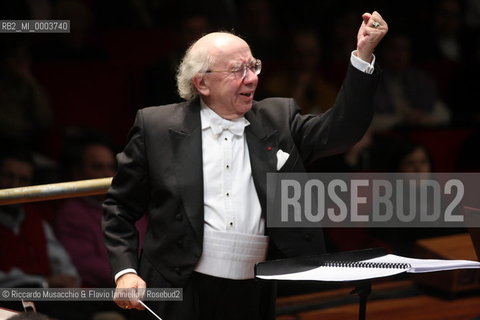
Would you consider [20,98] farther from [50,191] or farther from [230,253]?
[230,253]

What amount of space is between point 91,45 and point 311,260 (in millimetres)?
2578

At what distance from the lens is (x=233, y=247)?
227cm

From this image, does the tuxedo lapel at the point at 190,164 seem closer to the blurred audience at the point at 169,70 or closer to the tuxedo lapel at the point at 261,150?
the tuxedo lapel at the point at 261,150

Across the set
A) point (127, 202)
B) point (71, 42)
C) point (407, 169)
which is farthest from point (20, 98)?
point (127, 202)

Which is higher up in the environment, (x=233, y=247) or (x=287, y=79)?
(x=287, y=79)

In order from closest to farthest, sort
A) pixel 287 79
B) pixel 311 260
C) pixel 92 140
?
1. pixel 311 260
2. pixel 92 140
3. pixel 287 79

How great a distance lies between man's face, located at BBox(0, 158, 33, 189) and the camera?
3463 millimetres

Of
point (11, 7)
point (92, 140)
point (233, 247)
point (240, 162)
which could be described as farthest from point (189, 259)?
point (11, 7)

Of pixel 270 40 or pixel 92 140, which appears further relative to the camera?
pixel 270 40

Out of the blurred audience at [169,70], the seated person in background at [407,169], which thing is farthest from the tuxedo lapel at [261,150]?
the blurred audience at [169,70]

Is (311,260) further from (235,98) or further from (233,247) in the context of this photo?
(235,98)

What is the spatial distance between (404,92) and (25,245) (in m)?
2.40

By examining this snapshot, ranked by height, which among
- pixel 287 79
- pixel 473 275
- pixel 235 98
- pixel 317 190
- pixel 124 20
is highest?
pixel 124 20

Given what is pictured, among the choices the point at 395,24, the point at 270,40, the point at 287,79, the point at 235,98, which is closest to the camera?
the point at 235,98
